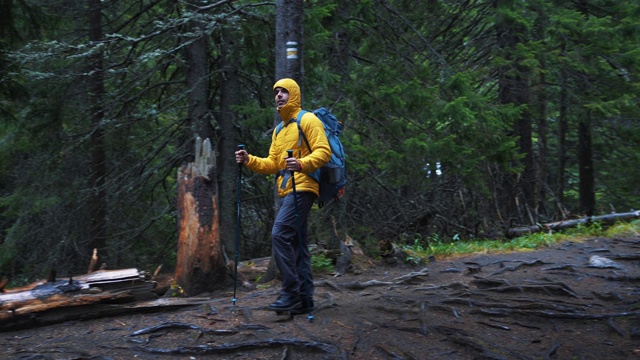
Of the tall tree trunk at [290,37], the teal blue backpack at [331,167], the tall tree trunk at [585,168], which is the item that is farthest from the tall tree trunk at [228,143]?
the tall tree trunk at [585,168]

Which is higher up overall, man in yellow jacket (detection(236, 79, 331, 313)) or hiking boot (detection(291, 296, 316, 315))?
man in yellow jacket (detection(236, 79, 331, 313))

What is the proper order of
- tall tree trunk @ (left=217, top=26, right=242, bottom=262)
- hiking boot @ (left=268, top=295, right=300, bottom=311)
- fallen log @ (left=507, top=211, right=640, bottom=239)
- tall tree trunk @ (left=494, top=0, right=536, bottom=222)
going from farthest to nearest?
tall tree trunk @ (left=494, top=0, right=536, bottom=222) → fallen log @ (left=507, top=211, right=640, bottom=239) → tall tree trunk @ (left=217, top=26, right=242, bottom=262) → hiking boot @ (left=268, top=295, right=300, bottom=311)

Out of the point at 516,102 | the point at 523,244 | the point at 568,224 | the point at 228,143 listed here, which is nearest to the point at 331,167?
the point at 228,143

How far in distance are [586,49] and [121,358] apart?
12.0 meters

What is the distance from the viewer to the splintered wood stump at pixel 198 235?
747 centimetres

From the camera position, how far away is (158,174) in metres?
12.0

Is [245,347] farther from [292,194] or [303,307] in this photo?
[292,194]

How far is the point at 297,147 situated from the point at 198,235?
7.38ft

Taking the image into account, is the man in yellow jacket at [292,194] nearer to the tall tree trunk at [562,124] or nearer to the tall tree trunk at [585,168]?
the tall tree trunk at [562,124]

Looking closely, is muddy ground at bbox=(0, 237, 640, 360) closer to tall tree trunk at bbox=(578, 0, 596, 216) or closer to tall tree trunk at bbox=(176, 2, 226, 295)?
tall tree trunk at bbox=(176, 2, 226, 295)

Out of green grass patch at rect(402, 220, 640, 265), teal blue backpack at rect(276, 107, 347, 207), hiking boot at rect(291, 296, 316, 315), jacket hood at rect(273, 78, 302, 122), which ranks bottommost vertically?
hiking boot at rect(291, 296, 316, 315)

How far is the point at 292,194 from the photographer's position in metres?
6.07

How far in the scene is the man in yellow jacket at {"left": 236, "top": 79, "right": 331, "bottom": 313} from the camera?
5984 mm

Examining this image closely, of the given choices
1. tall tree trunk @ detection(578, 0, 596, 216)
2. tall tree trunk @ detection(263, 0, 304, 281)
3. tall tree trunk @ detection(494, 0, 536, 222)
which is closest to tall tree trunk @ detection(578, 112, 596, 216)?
tall tree trunk @ detection(578, 0, 596, 216)
